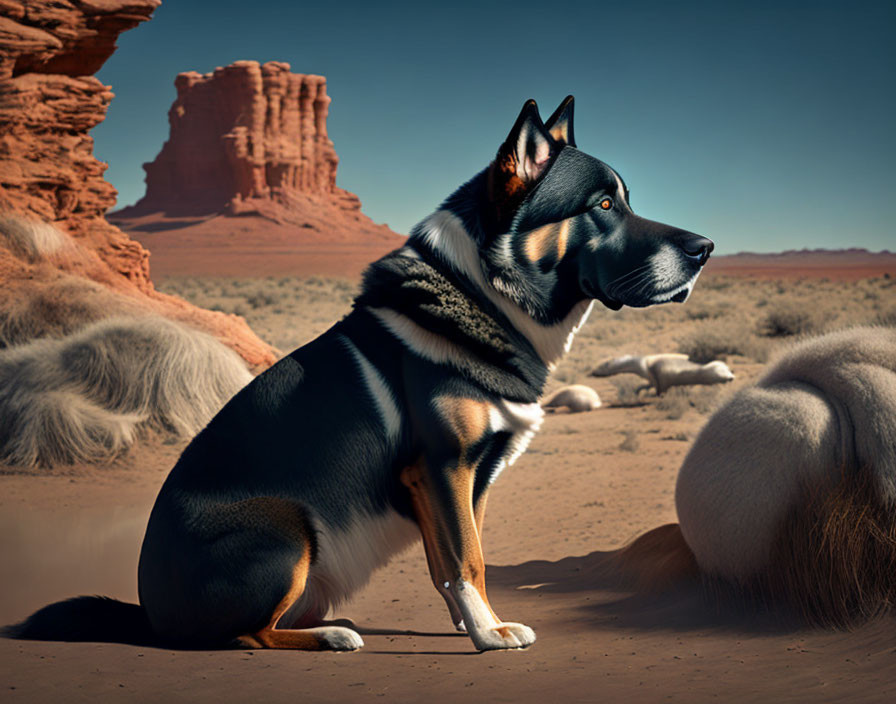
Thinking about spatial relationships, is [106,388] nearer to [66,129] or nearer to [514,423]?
[66,129]

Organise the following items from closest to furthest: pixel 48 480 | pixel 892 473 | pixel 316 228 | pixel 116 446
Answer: pixel 892 473
pixel 48 480
pixel 116 446
pixel 316 228

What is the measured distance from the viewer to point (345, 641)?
358cm

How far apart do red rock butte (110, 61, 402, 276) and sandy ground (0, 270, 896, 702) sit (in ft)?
295

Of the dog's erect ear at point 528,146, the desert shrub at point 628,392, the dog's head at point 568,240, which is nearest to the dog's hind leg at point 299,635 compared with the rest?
the dog's head at point 568,240

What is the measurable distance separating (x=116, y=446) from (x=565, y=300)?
25.1ft

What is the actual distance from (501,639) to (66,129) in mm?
15779

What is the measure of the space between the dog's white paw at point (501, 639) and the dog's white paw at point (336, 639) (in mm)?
512

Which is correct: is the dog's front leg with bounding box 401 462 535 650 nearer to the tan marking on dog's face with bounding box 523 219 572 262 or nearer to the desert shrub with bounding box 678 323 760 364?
the tan marking on dog's face with bounding box 523 219 572 262

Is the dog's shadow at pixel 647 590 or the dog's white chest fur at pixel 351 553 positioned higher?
the dog's white chest fur at pixel 351 553

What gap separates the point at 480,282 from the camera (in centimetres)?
372

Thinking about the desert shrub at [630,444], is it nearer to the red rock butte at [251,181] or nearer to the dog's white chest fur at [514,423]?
the dog's white chest fur at [514,423]

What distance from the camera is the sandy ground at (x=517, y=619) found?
124 inches

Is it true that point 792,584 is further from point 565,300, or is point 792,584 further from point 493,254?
point 493,254

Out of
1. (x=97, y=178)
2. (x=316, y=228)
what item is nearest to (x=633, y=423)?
(x=97, y=178)
